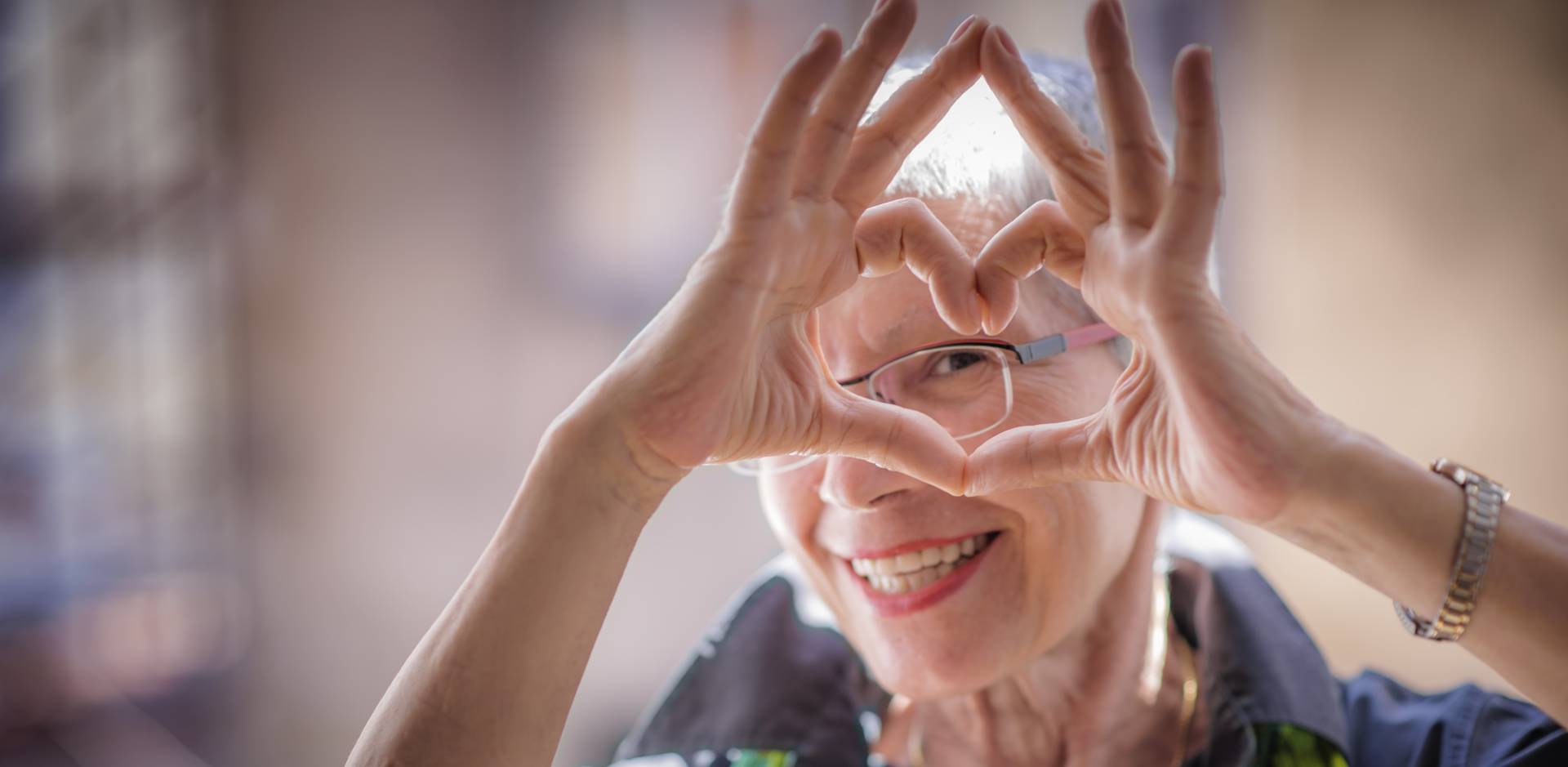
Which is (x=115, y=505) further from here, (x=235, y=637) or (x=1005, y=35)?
(x=1005, y=35)

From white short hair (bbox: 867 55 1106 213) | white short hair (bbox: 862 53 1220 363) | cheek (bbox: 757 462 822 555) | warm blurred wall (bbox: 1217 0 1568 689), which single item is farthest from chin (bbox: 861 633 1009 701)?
warm blurred wall (bbox: 1217 0 1568 689)

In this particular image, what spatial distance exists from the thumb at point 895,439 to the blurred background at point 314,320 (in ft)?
9.17

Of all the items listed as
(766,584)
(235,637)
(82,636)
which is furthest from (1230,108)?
(82,636)

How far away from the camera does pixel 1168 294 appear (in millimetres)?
831

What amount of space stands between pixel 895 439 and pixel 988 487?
0.10m

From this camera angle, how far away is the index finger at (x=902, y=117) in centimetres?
100

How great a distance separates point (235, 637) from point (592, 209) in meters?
2.10

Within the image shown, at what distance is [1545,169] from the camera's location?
2533 mm

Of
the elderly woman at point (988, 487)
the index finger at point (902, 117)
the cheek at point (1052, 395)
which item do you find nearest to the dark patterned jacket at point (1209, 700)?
the elderly woman at point (988, 487)

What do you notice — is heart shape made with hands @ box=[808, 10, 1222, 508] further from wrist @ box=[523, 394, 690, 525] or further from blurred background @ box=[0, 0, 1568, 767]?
blurred background @ box=[0, 0, 1568, 767]

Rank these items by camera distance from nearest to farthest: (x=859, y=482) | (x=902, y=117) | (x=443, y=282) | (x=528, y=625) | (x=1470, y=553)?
(x=1470, y=553)
(x=528, y=625)
(x=902, y=117)
(x=859, y=482)
(x=443, y=282)

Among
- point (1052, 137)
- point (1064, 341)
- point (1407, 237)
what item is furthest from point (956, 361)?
point (1407, 237)

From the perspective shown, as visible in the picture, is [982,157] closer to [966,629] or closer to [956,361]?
[956,361]

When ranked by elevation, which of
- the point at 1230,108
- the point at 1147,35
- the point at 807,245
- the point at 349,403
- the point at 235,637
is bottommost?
the point at 235,637
